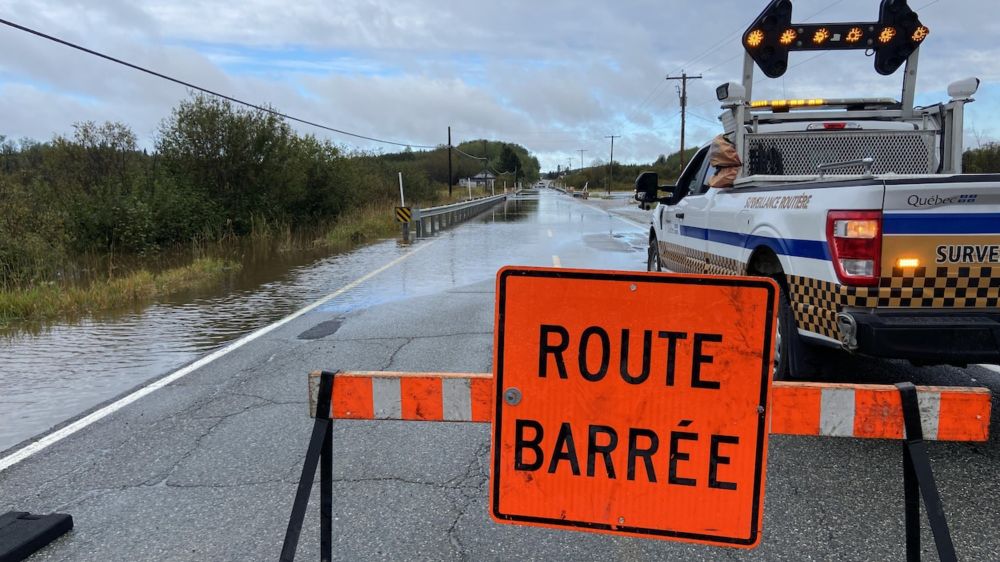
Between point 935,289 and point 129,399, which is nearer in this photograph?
point 935,289

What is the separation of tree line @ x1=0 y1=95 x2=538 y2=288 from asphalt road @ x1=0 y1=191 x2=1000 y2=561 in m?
7.06

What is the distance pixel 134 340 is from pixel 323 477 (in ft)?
18.5

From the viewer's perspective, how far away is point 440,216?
1030 inches

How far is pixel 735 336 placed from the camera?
2336 millimetres

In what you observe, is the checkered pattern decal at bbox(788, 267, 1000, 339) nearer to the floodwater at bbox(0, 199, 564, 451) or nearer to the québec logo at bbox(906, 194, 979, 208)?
the québec logo at bbox(906, 194, 979, 208)

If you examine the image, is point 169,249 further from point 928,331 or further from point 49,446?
point 928,331

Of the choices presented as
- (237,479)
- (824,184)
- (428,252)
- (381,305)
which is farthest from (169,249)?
(824,184)

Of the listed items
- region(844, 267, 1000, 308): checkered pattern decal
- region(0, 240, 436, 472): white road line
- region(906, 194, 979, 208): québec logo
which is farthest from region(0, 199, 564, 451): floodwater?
region(906, 194, 979, 208): québec logo

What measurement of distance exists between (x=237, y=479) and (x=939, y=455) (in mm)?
4026

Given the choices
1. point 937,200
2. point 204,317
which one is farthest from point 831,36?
point 204,317

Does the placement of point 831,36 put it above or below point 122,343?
above

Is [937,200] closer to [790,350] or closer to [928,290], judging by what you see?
[928,290]

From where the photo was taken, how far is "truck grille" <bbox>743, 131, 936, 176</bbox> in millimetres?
6238

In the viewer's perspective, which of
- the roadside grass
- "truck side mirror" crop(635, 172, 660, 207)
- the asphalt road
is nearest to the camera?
the asphalt road
